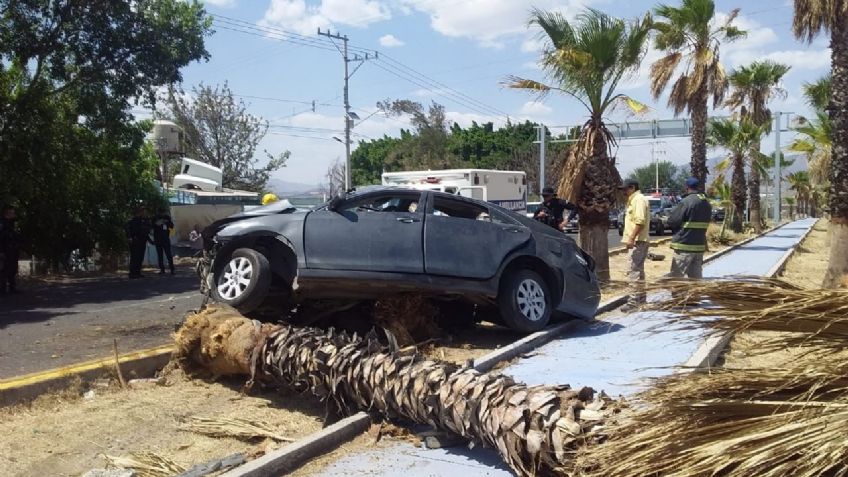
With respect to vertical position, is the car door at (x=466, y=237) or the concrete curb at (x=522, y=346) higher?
the car door at (x=466, y=237)

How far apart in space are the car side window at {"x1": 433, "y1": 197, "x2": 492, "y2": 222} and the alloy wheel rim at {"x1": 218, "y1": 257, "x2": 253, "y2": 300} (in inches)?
82.4

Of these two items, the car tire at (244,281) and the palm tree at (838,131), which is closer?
the car tire at (244,281)

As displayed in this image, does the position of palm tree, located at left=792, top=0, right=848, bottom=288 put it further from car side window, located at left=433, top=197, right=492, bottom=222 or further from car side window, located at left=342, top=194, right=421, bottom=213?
car side window, located at left=342, top=194, right=421, bottom=213

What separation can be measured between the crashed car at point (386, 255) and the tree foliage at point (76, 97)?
858cm

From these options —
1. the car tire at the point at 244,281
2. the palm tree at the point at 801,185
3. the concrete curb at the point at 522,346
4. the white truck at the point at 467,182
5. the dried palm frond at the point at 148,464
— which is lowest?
the dried palm frond at the point at 148,464

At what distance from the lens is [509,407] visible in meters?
4.30

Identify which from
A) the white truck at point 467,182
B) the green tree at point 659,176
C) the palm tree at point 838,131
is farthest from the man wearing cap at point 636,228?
the green tree at point 659,176

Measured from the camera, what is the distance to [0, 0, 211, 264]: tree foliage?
46.8ft

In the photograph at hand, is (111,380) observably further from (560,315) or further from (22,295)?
(22,295)

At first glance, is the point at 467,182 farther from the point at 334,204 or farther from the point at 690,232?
the point at 334,204

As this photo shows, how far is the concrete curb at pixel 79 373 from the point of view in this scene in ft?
19.0

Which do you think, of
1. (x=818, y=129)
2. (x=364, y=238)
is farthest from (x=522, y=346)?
(x=818, y=129)

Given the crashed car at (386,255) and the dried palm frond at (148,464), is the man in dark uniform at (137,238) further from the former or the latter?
the dried palm frond at (148,464)

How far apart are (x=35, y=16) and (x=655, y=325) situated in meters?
14.6
